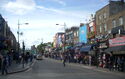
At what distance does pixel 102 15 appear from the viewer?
55562 millimetres

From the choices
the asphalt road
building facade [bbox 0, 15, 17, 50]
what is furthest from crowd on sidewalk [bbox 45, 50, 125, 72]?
building facade [bbox 0, 15, 17, 50]

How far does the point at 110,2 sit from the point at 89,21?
12.8 metres

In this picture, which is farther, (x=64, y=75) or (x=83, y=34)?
(x=83, y=34)

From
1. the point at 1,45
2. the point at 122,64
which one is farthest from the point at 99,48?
the point at 1,45

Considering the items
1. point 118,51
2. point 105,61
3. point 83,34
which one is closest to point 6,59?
point 118,51


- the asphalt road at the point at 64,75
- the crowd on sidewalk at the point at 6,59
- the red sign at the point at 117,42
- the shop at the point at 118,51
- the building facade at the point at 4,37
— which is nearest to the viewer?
the asphalt road at the point at 64,75

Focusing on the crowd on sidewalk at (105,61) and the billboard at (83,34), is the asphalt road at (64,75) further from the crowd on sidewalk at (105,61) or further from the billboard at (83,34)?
the billboard at (83,34)

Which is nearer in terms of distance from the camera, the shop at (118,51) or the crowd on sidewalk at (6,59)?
the crowd on sidewalk at (6,59)

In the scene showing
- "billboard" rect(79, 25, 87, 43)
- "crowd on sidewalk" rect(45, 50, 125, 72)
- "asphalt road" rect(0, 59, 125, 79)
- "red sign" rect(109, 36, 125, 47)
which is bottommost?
"asphalt road" rect(0, 59, 125, 79)

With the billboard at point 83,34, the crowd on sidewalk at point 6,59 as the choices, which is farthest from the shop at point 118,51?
the billboard at point 83,34

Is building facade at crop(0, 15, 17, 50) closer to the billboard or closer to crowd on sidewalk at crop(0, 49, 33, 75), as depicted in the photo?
crowd on sidewalk at crop(0, 49, 33, 75)

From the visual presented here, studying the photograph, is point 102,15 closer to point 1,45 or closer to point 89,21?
point 89,21

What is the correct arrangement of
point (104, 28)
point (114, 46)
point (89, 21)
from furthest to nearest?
1. point (89, 21)
2. point (104, 28)
3. point (114, 46)

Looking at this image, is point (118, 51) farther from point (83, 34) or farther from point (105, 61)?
point (83, 34)
